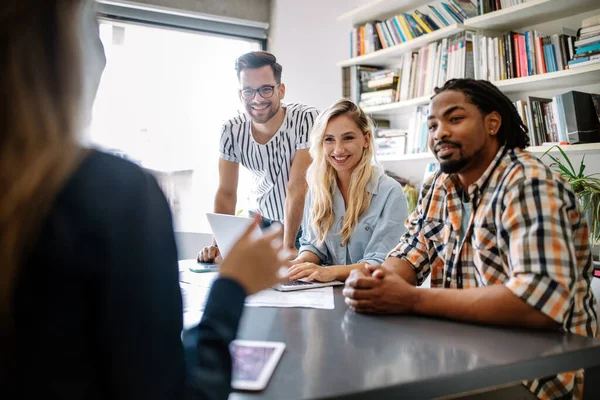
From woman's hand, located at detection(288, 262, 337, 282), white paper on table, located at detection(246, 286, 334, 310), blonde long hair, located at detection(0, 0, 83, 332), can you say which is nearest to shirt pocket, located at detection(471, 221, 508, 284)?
white paper on table, located at detection(246, 286, 334, 310)

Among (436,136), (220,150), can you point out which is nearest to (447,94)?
(436,136)

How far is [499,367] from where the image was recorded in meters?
0.83

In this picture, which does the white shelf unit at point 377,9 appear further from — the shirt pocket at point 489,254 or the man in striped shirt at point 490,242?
the shirt pocket at point 489,254

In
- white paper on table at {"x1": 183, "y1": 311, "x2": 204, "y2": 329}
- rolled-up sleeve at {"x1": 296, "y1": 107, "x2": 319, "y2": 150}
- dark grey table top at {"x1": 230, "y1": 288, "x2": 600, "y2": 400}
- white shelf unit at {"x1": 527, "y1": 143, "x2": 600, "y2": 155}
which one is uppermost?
rolled-up sleeve at {"x1": 296, "y1": 107, "x2": 319, "y2": 150}

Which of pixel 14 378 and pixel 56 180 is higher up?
A: pixel 56 180

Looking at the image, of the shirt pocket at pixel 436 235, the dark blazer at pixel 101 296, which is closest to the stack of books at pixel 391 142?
the shirt pocket at pixel 436 235

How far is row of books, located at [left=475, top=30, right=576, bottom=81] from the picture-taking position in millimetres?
2463

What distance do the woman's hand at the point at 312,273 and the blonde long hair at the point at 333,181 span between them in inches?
14.4

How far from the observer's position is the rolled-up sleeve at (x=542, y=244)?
3.33 ft

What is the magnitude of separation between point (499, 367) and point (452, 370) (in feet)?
0.29

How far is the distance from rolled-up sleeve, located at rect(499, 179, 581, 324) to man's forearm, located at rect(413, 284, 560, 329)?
0.8 inches

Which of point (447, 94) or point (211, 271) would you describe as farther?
point (211, 271)

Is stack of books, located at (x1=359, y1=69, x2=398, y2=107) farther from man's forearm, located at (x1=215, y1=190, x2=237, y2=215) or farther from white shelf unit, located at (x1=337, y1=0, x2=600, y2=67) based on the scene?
man's forearm, located at (x1=215, y1=190, x2=237, y2=215)

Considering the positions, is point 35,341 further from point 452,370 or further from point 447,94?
point 447,94
